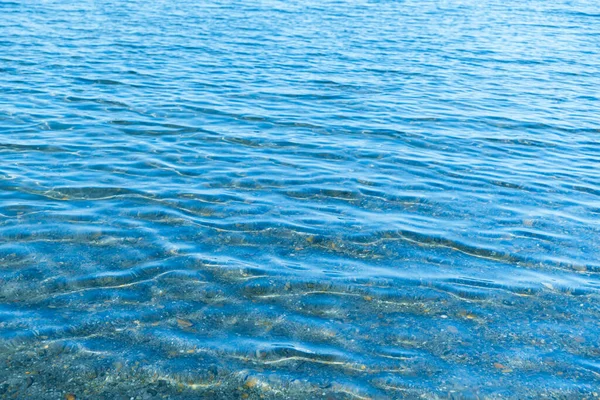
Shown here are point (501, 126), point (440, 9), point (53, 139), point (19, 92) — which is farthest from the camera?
point (440, 9)

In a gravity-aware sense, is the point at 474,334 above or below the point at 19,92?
above

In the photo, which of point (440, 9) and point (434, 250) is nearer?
point (434, 250)

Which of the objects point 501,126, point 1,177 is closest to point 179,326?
point 1,177

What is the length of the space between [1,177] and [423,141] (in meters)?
8.48

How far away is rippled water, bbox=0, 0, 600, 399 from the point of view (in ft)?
23.0

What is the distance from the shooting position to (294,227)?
1026 centimetres

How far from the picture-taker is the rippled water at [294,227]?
7.00 m

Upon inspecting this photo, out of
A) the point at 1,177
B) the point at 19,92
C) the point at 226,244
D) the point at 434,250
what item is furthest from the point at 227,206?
the point at 19,92

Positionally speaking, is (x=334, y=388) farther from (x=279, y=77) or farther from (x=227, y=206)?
(x=279, y=77)

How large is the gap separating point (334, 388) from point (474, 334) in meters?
1.94

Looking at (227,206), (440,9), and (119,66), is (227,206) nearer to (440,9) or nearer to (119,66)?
(119,66)

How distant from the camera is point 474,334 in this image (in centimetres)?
767

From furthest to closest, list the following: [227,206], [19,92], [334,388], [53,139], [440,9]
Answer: [440,9], [19,92], [53,139], [227,206], [334,388]

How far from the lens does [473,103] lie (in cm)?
1830
